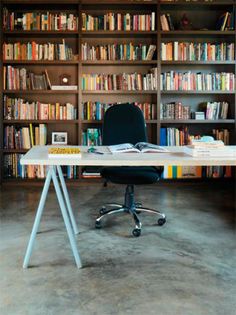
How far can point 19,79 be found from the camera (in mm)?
5145

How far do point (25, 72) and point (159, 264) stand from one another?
3.32 metres

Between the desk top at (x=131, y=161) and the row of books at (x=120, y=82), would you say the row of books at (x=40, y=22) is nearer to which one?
the row of books at (x=120, y=82)

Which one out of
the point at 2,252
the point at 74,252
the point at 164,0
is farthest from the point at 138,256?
the point at 164,0

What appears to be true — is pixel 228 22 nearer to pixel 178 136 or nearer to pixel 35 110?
pixel 178 136

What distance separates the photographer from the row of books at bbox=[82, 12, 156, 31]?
16.7ft

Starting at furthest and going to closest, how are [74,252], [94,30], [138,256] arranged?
[94,30] → [138,256] → [74,252]

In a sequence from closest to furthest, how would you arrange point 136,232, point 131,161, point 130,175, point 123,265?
1. point 131,161
2. point 123,265
3. point 136,232
4. point 130,175

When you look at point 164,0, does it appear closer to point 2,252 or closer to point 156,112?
point 156,112

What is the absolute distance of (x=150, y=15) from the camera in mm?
5117

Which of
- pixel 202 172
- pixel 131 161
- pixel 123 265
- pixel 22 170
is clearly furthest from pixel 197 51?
pixel 123 265

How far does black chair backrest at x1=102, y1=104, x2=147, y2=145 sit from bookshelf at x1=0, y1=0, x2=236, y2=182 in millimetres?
1356

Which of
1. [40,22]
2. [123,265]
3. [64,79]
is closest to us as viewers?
[123,265]

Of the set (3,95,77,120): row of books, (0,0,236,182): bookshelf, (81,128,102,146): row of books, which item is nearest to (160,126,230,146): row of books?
(0,0,236,182): bookshelf

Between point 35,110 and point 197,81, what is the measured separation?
2004 mm
